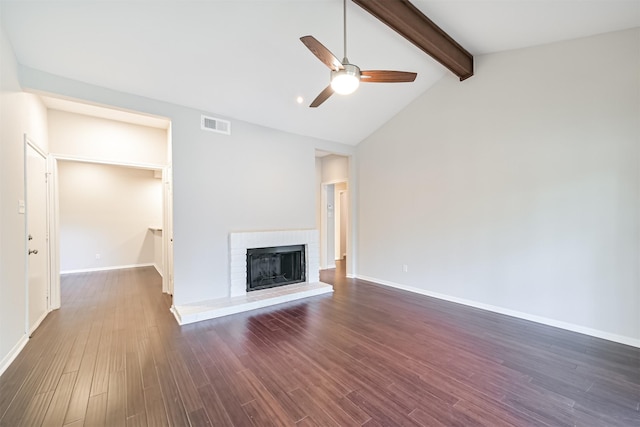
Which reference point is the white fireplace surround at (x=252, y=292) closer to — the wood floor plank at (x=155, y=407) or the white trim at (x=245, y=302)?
the white trim at (x=245, y=302)

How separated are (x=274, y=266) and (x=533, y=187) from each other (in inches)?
161

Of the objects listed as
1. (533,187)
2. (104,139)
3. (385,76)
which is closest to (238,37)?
(385,76)

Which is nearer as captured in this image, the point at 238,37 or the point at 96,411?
the point at 96,411

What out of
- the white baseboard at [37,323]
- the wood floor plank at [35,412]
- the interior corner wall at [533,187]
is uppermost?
the interior corner wall at [533,187]

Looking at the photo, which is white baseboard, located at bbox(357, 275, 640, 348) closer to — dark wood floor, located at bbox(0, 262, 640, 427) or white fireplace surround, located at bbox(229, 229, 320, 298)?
dark wood floor, located at bbox(0, 262, 640, 427)

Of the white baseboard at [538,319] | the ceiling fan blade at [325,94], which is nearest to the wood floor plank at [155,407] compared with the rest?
the ceiling fan blade at [325,94]

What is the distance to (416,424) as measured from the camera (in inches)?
69.5

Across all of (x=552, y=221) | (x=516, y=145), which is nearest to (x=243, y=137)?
(x=516, y=145)

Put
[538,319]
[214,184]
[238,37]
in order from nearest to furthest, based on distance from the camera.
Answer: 1. [238,37]
2. [538,319]
3. [214,184]

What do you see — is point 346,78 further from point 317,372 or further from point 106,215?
point 106,215

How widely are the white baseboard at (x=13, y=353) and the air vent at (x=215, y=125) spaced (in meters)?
3.14

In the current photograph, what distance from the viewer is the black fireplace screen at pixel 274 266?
445 cm

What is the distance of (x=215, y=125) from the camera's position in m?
4.03

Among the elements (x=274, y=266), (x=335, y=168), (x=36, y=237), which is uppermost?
(x=335, y=168)
